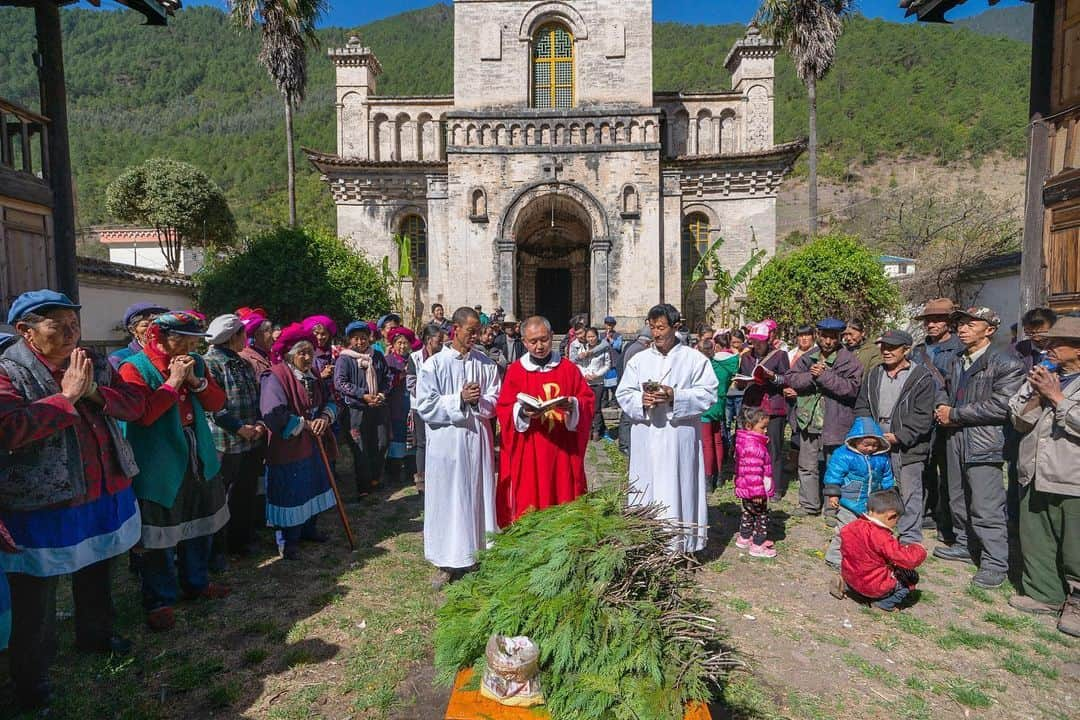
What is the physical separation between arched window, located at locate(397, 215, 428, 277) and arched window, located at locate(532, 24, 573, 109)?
6.14 m

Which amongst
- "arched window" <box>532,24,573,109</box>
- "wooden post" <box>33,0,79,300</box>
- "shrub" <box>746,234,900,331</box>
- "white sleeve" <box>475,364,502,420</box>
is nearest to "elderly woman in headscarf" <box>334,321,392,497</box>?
"white sleeve" <box>475,364,502,420</box>

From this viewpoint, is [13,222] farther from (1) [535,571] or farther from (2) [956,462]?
(2) [956,462]

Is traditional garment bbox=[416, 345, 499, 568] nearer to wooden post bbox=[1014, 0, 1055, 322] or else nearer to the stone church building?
wooden post bbox=[1014, 0, 1055, 322]

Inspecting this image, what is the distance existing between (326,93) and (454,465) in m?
75.8

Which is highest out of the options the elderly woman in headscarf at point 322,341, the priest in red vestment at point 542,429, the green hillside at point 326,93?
→ the green hillside at point 326,93

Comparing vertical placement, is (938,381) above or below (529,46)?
below

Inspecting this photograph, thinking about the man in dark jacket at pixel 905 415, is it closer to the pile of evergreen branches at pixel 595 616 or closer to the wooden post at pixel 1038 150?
the pile of evergreen branches at pixel 595 616

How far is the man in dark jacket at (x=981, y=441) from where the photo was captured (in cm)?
508

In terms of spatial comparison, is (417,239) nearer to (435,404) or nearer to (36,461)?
(435,404)

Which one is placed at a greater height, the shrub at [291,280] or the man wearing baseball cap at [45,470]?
the shrub at [291,280]

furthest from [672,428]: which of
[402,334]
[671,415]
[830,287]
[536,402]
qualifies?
[830,287]

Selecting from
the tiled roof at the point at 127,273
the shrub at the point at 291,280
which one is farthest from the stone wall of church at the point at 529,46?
the tiled roof at the point at 127,273

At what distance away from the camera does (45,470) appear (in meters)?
3.29

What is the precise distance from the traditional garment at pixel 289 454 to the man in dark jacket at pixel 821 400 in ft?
16.7
